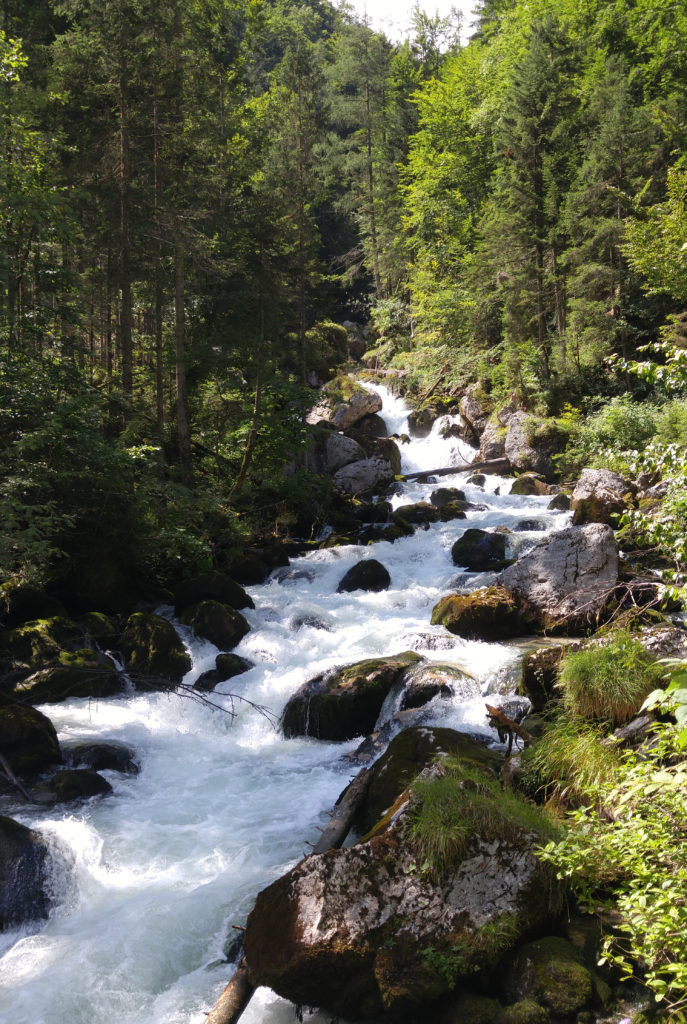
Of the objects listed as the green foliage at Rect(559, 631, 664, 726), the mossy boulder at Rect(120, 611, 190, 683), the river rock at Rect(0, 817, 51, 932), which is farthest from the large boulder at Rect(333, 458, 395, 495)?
the river rock at Rect(0, 817, 51, 932)

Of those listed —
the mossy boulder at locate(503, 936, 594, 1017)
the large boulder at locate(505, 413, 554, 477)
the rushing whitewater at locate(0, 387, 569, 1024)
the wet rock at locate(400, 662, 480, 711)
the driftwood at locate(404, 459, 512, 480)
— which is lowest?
the rushing whitewater at locate(0, 387, 569, 1024)

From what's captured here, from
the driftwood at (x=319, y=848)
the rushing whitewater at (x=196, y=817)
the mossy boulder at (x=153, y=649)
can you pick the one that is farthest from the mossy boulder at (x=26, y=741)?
the driftwood at (x=319, y=848)

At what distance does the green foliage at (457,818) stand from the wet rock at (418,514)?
1261cm

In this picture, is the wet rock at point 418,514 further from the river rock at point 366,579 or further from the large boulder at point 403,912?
the large boulder at point 403,912

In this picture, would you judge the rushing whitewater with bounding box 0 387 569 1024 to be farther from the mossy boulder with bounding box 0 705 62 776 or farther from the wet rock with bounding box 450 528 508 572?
the wet rock with bounding box 450 528 508 572

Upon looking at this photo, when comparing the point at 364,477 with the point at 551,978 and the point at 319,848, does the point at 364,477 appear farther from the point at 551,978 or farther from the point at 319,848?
the point at 551,978

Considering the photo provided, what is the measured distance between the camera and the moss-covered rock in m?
13.1

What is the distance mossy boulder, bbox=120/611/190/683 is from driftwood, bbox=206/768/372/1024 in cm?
484

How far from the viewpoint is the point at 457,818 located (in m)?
4.77

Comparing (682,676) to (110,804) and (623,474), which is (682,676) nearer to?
(110,804)

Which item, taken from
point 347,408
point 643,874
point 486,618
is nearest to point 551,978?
point 643,874

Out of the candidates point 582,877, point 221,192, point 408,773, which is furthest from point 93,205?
point 582,877

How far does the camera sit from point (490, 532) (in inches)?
614

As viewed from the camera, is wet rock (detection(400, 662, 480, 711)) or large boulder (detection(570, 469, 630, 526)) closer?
wet rock (detection(400, 662, 480, 711))
